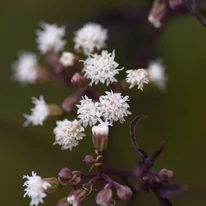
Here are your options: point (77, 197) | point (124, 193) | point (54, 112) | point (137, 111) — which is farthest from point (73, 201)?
point (137, 111)

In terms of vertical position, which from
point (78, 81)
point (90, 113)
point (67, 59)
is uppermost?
point (67, 59)

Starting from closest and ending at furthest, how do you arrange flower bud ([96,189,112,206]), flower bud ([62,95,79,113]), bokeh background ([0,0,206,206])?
flower bud ([96,189,112,206]) < flower bud ([62,95,79,113]) < bokeh background ([0,0,206,206])

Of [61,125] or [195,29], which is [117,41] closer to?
[195,29]

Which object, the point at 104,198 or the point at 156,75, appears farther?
the point at 156,75

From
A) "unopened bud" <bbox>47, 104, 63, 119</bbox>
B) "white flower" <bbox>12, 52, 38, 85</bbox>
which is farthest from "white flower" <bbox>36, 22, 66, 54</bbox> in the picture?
"unopened bud" <bbox>47, 104, 63, 119</bbox>

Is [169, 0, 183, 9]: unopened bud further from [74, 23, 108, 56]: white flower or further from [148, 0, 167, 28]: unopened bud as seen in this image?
[74, 23, 108, 56]: white flower

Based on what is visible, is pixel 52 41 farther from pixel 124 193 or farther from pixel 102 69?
pixel 124 193

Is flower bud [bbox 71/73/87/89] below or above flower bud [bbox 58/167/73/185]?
above
